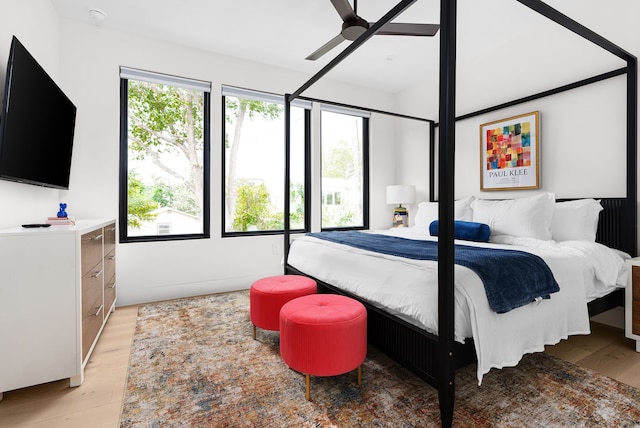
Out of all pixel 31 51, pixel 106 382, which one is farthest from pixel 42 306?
pixel 31 51

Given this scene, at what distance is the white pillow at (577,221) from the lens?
2494 millimetres

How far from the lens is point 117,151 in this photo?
3.19 metres

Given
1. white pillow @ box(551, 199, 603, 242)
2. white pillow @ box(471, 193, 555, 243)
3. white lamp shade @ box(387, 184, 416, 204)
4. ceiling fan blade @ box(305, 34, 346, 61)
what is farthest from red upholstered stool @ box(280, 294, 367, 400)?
white lamp shade @ box(387, 184, 416, 204)

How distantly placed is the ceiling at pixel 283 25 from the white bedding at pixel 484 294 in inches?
81.1

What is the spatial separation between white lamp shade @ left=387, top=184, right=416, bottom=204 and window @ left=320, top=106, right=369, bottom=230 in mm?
494

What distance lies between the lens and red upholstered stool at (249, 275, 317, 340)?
226 centimetres

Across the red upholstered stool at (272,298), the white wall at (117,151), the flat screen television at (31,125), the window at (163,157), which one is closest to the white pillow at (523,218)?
the red upholstered stool at (272,298)

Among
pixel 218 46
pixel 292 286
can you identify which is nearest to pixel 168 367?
pixel 292 286

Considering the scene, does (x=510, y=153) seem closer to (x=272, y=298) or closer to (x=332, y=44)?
(x=332, y=44)

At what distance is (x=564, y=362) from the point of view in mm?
2066

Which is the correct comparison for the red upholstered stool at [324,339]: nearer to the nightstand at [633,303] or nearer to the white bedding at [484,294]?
the white bedding at [484,294]

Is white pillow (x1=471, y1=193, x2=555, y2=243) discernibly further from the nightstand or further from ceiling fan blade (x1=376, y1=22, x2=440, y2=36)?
ceiling fan blade (x1=376, y1=22, x2=440, y2=36)

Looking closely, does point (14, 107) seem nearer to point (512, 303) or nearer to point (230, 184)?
point (230, 184)

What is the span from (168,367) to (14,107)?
1750 mm
